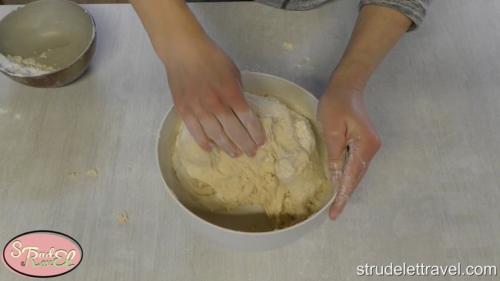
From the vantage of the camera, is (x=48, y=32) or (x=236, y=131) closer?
(x=236, y=131)

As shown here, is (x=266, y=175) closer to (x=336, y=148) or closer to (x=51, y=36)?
(x=336, y=148)

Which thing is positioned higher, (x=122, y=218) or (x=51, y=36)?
(x=51, y=36)

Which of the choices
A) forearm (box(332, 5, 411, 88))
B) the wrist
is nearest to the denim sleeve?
forearm (box(332, 5, 411, 88))

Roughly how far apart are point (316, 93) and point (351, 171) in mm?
266

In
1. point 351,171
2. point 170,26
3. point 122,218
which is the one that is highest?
point 170,26

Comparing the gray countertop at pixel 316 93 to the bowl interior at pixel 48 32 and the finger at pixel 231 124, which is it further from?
the finger at pixel 231 124

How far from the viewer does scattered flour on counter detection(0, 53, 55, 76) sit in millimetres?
850

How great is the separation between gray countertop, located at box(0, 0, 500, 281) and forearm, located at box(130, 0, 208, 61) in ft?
0.51

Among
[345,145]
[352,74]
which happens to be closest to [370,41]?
[352,74]

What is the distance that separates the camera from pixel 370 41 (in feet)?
2.63

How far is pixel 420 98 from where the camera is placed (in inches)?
35.7

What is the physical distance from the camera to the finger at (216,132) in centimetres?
68

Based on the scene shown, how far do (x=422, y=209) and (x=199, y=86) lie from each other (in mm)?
433

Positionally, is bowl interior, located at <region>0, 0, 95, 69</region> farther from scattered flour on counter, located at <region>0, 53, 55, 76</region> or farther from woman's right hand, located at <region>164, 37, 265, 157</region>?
woman's right hand, located at <region>164, 37, 265, 157</region>
